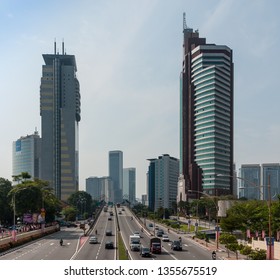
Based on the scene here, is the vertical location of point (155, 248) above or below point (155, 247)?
below

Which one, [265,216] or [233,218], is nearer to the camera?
[265,216]

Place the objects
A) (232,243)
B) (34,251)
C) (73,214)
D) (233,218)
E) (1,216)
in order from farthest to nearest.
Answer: (73,214) → (1,216) → (233,218) → (34,251) → (232,243)

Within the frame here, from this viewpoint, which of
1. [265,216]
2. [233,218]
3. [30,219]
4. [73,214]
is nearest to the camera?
[265,216]

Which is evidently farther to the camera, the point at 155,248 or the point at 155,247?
the point at 155,247

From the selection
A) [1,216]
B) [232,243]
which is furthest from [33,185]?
[232,243]
